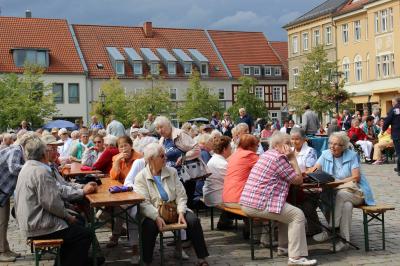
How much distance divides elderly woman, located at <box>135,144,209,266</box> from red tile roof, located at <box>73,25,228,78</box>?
2029 inches

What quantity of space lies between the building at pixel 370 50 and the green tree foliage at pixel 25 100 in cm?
2453

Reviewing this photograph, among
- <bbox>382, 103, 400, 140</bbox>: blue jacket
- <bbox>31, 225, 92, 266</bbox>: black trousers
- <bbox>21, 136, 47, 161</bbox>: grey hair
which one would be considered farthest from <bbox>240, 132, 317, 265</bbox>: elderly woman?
<bbox>382, 103, 400, 140</bbox>: blue jacket

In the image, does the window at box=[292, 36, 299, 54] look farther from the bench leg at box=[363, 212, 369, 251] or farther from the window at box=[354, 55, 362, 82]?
the bench leg at box=[363, 212, 369, 251]

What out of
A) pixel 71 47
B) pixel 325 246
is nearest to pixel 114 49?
pixel 71 47

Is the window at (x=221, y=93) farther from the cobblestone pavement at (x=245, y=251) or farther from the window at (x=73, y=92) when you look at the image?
the cobblestone pavement at (x=245, y=251)

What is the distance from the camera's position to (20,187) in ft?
21.6

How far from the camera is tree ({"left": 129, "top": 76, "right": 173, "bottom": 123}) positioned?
2077 inches

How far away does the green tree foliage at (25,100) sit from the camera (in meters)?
45.8

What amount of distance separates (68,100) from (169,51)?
12437 millimetres

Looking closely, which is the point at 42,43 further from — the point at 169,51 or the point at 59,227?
the point at 59,227

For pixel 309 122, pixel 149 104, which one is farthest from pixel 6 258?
pixel 149 104

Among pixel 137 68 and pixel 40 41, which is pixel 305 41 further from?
pixel 40 41

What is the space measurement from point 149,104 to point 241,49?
60.5ft

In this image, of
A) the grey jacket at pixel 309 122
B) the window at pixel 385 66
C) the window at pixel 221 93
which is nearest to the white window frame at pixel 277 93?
the window at pixel 221 93
